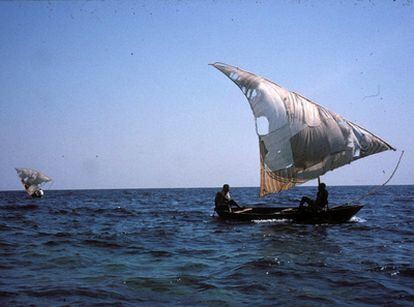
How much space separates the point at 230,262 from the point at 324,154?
12012 millimetres

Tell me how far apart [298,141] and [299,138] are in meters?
0.17

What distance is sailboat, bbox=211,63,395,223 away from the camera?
69.0 feet

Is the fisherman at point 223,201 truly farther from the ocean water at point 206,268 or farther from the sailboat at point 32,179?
the sailboat at point 32,179

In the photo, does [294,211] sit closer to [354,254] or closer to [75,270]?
[354,254]

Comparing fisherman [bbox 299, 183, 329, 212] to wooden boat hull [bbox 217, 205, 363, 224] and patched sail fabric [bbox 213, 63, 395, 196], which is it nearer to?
wooden boat hull [bbox 217, 205, 363, 224]

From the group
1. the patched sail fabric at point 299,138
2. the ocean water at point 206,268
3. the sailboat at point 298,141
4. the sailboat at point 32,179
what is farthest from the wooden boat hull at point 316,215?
the sailboat at point 32,179

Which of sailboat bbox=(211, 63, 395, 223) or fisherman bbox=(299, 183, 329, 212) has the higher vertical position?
sailboat bbox=(211, 63, 395, 223)

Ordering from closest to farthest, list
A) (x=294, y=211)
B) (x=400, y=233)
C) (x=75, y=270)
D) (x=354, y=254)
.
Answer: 1. (x=75, y=270)
2. (x=354, y=254)
3. (x=400, y=233)
4. (x=294, y=211)

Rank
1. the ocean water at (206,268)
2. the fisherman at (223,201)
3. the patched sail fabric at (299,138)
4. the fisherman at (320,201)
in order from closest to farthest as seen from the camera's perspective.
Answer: the ocean water at (206,268) → the fisherman at (320,201) → the patched sail fabric at (299,138) → the fisherman at (223,201)

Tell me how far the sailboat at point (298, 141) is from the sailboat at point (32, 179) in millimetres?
52619

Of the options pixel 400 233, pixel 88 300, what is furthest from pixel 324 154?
pixel 88 300

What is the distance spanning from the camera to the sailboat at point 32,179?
65.4 m

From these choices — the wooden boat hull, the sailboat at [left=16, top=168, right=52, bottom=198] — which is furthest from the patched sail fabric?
the sailboat at [left=16, top=168, right=52, bottom=198]

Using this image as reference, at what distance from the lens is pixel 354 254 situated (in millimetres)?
12641
